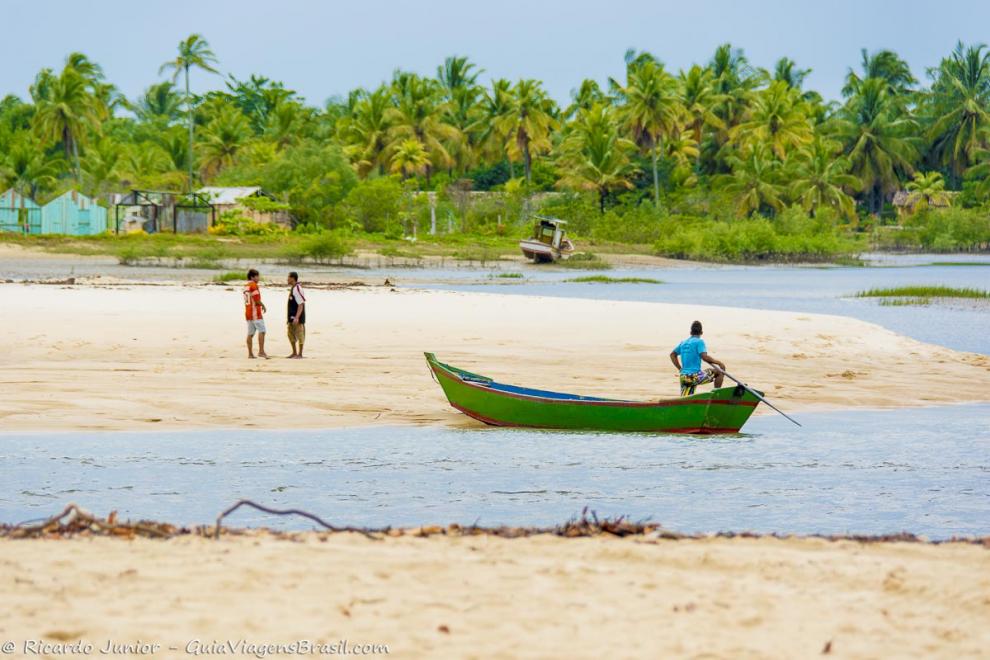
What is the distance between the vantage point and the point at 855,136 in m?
89.3

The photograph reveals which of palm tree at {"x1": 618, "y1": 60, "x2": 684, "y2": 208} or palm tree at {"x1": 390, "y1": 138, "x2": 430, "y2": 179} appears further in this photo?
palm tree at {"x1": 390, "y1": 138, "x2": 430, "y2": 179}

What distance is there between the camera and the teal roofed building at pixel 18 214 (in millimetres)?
68312

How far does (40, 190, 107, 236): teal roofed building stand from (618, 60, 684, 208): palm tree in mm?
35100

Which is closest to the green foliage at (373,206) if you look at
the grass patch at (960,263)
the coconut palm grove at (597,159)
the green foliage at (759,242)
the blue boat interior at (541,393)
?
the coconut palm grove at (597,159)

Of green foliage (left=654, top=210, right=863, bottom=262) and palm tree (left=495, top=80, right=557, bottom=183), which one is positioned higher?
palm tree (left=495, top=80, right=557, bottom=183)

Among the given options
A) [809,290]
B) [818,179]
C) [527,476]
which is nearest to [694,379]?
[527,476]

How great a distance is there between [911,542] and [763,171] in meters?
75.7

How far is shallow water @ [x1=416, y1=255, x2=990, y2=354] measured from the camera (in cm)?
3100

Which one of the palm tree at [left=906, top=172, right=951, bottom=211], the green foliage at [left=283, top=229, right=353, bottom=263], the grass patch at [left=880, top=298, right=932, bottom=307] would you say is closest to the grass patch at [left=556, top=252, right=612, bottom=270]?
the green foliage at [left=283, top=229, right=353, bottom=263]

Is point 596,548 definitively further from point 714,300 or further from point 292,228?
point 292,228

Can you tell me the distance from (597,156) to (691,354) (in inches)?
2626

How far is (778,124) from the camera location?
82000mm

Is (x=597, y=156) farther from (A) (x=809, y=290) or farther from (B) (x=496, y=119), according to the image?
(A) (x=809, y=290)

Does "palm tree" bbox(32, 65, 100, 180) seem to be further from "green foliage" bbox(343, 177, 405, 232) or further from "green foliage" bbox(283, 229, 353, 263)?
"green foliage" bbox(283, 229, 353, 263)
